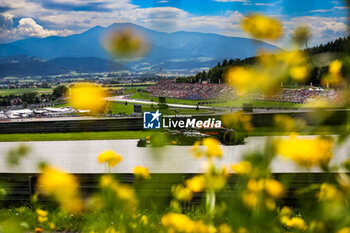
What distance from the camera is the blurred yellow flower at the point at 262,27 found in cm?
48

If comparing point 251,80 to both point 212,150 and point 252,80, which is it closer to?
point 252,80

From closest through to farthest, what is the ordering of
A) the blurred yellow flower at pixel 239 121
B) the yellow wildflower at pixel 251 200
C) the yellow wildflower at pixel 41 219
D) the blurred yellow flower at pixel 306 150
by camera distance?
1. the blurred yellow flower at pixel 306 150
2. the yellow wildflower at pixel 251 200
3. the blurred yellow flower at pixel 239 121
4. the yellow wildflower at pixel 41 219

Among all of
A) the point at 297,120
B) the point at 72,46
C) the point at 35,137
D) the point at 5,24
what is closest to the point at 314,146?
→ the point at 297,120

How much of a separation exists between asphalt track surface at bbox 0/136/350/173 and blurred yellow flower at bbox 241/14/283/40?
0.18 m

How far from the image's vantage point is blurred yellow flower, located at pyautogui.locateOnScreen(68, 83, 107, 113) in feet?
1.70

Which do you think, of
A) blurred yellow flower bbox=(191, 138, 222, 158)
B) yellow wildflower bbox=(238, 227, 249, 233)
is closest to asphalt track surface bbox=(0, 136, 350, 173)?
blurred yellow flower bbox=(191, 138, 222, 158)

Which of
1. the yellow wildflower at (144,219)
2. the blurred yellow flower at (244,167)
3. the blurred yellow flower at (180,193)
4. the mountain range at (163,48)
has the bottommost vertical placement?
the yellow wildflower at (144,219)

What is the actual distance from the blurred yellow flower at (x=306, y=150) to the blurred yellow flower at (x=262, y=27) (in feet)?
0.54

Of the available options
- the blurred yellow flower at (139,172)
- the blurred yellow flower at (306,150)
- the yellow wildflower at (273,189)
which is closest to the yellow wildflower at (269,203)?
the yellow wildflower at (273,189)

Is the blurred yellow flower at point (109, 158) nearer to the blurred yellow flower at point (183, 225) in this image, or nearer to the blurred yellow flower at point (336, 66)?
the blurred yellow flower at point (183, 225)

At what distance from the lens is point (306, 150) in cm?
47

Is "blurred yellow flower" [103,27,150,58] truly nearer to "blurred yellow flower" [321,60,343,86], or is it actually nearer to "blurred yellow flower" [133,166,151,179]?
"blurred yellow flower" [133,166,151,179]

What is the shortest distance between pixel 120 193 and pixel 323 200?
1.27ft

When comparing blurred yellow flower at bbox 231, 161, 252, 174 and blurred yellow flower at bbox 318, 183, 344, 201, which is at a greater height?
blurred yellow flower at bbox 231, 161, 252, 174
